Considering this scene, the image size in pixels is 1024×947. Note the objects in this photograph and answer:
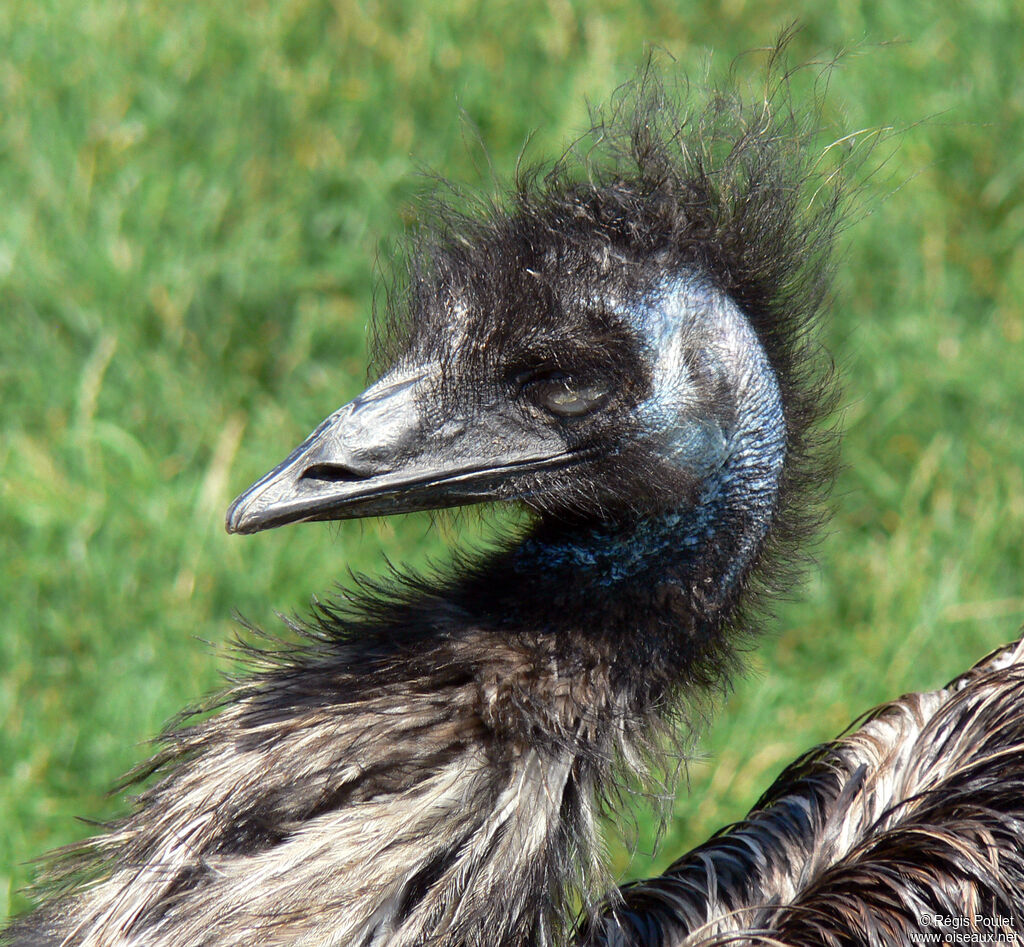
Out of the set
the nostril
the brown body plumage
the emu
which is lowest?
→ the brown body plumage

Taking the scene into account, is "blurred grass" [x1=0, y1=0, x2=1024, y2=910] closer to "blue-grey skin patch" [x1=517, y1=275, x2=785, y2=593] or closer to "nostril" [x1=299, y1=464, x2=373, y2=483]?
"blue-grey skin patch" [x1=517, y1=275, x2=785, y2=593]

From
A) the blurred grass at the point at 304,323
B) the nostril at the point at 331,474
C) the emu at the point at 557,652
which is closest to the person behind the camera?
the emu at the point at 557,652

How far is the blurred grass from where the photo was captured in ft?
12.7

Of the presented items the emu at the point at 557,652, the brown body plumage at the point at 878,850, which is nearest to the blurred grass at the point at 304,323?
the brown body plumage at the point at 878,850

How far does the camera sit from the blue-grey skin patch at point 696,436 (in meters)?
2.37

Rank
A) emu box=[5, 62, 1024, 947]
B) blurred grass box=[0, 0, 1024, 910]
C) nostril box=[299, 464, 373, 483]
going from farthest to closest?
blurred grass box=[0, 0, 1024, 910] → nostril box=[299, 464, 373, 483] → emu box=[5, 62, 1024, 947]

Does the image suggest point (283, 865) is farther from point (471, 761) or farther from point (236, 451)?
point (236, 451)

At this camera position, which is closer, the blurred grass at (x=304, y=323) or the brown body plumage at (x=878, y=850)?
the brown body plumage at (x=878, y=850)

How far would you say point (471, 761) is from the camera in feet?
7.27

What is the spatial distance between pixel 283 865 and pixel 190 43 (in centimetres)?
373

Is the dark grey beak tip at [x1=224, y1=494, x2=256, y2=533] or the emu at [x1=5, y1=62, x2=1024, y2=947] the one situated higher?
the dark grey beak tip at [x1=224, y1=494, x2=256, y2=533]

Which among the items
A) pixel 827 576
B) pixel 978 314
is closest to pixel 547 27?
pixel 978 314

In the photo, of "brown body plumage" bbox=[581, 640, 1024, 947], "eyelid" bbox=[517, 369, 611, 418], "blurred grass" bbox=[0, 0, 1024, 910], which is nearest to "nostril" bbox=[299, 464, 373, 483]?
"eyelid" bbox=[517, 369, 611, 418]

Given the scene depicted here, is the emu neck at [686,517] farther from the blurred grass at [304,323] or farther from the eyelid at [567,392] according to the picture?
the blurred grass at [304,323]
